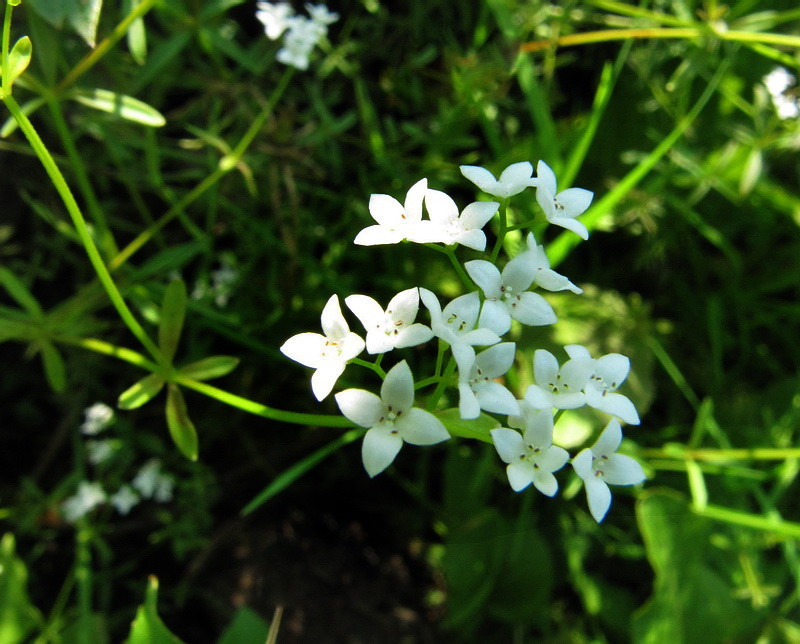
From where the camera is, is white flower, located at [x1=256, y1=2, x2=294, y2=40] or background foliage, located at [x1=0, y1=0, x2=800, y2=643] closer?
white flower, located at [x1=256, y1=2, x2=294, y2=40]

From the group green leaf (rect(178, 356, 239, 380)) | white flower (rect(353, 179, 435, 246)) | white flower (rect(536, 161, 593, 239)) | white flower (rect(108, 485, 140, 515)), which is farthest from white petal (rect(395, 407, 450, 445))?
white flower (rect(108, 485, 140, 515))

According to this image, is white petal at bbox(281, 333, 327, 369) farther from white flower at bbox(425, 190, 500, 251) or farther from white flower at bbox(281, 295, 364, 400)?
white flower at bbox(425, 190, 500, 251)

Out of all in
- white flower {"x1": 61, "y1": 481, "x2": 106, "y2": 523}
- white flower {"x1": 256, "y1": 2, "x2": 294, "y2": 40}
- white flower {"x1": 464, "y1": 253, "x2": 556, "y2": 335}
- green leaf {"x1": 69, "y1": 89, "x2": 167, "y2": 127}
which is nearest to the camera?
white flower {"x1": 464, "y1": 253, "x2": 556, "y2": 335}

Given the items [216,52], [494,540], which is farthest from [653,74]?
[494,540]

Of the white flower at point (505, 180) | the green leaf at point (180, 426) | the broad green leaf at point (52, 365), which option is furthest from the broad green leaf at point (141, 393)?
the white flower at point (505, 180)

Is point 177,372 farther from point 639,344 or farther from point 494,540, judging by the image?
point 639,344

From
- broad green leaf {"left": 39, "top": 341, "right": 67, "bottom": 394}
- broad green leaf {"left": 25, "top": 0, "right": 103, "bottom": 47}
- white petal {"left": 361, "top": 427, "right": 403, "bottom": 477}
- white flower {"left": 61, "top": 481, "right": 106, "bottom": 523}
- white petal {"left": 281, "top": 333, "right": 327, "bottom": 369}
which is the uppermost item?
broad green leaf {"left": 25, "top": 0, "right": 103, "bottom": 47}

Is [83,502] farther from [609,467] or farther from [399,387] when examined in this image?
[609,467]
